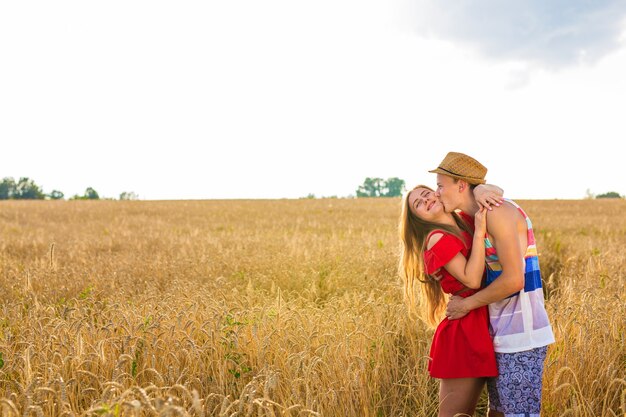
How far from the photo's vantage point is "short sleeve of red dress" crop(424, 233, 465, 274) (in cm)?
279

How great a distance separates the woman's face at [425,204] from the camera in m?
2.97

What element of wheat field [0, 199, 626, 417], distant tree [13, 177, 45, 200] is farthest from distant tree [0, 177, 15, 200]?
wheat field [0, 199, 626, 417]

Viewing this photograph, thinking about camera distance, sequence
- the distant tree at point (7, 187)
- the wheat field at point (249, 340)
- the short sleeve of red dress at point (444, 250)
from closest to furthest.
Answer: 1. the short sleeve of red dress at point (444, 250)
2. the wheat field at point (249, 340)
3. the distant tree at point (7, 187)

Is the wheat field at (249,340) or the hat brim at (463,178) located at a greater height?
the hat brim at (463,178)

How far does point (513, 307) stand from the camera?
9.17ft

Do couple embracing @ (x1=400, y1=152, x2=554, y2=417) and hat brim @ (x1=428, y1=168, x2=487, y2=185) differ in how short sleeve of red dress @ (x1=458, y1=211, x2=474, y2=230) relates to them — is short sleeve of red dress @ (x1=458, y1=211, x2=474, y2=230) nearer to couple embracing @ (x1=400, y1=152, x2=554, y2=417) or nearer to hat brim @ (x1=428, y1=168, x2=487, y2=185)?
couple embracing @ (x1=400, y1=152, x2=554, y2=417)

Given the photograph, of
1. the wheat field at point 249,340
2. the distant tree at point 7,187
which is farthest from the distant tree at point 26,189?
the wheat field at point 249,340

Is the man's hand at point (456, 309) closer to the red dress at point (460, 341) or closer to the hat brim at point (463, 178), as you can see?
the red dress at point (460, 341)

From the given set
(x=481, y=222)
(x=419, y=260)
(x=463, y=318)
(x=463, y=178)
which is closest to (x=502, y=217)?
(x=481, y=222)

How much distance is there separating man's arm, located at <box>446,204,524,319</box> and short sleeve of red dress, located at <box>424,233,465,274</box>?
0.19 meters

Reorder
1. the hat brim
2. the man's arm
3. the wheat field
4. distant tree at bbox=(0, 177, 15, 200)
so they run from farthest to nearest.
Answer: distant tree at bbox=(0, 177, 15, 200)
the wheat field
the hat brim
the man's arm

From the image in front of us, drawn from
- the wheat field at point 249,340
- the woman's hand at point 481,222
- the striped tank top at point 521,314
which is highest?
the woman's hand at point 481,222

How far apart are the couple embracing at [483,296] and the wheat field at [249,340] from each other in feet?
0.74

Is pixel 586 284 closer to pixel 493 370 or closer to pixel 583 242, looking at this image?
pixel 493 370
